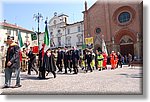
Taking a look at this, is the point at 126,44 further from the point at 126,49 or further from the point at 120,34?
the point at 120,34

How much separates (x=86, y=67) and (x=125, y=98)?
17.2ft

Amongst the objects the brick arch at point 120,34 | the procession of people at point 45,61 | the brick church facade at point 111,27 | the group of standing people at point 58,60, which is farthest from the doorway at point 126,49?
the group of standing people at point 58,60

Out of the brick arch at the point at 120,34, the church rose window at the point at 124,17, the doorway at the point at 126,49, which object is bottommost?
the doorway at the point at 126,49

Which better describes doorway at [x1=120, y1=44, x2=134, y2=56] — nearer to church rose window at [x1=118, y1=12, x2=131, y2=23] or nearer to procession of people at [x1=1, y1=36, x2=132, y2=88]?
church rose window at [x1=118, y1=12, x2=131, y2=23]

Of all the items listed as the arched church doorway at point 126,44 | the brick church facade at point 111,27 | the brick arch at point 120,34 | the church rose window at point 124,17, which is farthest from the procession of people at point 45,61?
the church rose window at point 124,17

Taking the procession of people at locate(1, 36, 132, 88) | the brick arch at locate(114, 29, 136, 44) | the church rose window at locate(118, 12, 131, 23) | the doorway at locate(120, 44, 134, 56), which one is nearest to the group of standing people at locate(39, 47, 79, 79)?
the procession of people at locate(1, 36, 132, 88)

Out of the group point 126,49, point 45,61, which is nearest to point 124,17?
point 126,49

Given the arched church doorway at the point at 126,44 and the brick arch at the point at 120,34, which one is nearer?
the arched church doorway at the point at 126,44

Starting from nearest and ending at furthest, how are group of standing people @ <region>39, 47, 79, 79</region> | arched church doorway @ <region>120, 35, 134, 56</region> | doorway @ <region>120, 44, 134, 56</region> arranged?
1. group of standing people @ <region>39, 47, 79, 79</region>
2. doorway @ <region>120, 44, 134, 56</region>
3. arched church doorway @ <region>120, 35, 134, 56</region>

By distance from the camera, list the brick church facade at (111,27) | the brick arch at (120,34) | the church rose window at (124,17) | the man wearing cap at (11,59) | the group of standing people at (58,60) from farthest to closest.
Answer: the brick arch at (120,34) → the church rose window at (124,17) → the brick church facade at (111,27) → the group of standing people at (58,60) → the man wearing cap at (11,59)

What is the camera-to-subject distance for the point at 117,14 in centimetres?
1961

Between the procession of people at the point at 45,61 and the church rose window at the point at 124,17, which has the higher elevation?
the church rose window at the point at 124,17

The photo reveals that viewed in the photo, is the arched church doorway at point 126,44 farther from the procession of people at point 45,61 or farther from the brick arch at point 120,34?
the procession of people at point 45,61

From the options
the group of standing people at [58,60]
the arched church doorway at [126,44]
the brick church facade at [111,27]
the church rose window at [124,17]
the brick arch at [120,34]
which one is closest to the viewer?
the group of standing people at [58,60]
